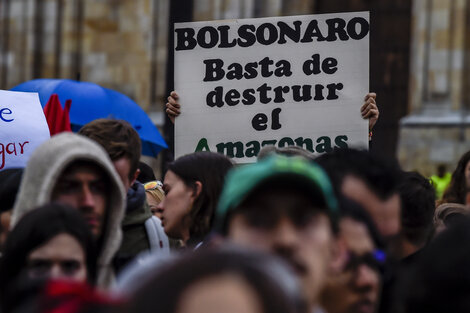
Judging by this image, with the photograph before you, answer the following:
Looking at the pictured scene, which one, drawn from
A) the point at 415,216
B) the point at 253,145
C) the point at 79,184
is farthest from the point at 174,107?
the point at 79,184

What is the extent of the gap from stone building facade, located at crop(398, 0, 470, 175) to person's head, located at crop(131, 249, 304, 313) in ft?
40.2

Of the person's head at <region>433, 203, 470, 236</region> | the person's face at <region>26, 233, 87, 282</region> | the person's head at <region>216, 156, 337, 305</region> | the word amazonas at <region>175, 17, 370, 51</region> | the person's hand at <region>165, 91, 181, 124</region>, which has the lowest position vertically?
the person's head at <region>433, 203, 470, 236</region>

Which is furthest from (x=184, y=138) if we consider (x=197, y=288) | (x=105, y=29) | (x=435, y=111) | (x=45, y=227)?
(x=105, y=29)

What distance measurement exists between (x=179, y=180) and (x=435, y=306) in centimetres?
211

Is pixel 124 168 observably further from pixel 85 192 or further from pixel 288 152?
pixel 85 192

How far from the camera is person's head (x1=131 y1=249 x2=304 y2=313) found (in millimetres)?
1809

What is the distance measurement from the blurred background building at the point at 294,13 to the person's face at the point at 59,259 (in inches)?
352

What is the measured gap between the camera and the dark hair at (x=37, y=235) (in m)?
3.03

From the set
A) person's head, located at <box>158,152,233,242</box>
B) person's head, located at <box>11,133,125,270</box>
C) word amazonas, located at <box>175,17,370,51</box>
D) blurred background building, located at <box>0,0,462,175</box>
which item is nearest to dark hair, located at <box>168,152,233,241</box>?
person's head, located at <box>158,152,233,242</box>

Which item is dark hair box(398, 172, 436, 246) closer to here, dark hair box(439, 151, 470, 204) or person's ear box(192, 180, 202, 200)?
person's ear box(192, 180, 202, 200)

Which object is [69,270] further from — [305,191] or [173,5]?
[173,5]

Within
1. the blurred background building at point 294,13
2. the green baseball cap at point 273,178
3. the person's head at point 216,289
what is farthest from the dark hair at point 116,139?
the blurred background building at point 294,13

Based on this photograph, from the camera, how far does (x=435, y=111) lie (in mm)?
14055

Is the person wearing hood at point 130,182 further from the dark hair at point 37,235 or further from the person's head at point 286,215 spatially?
the person's head at point 286,215
